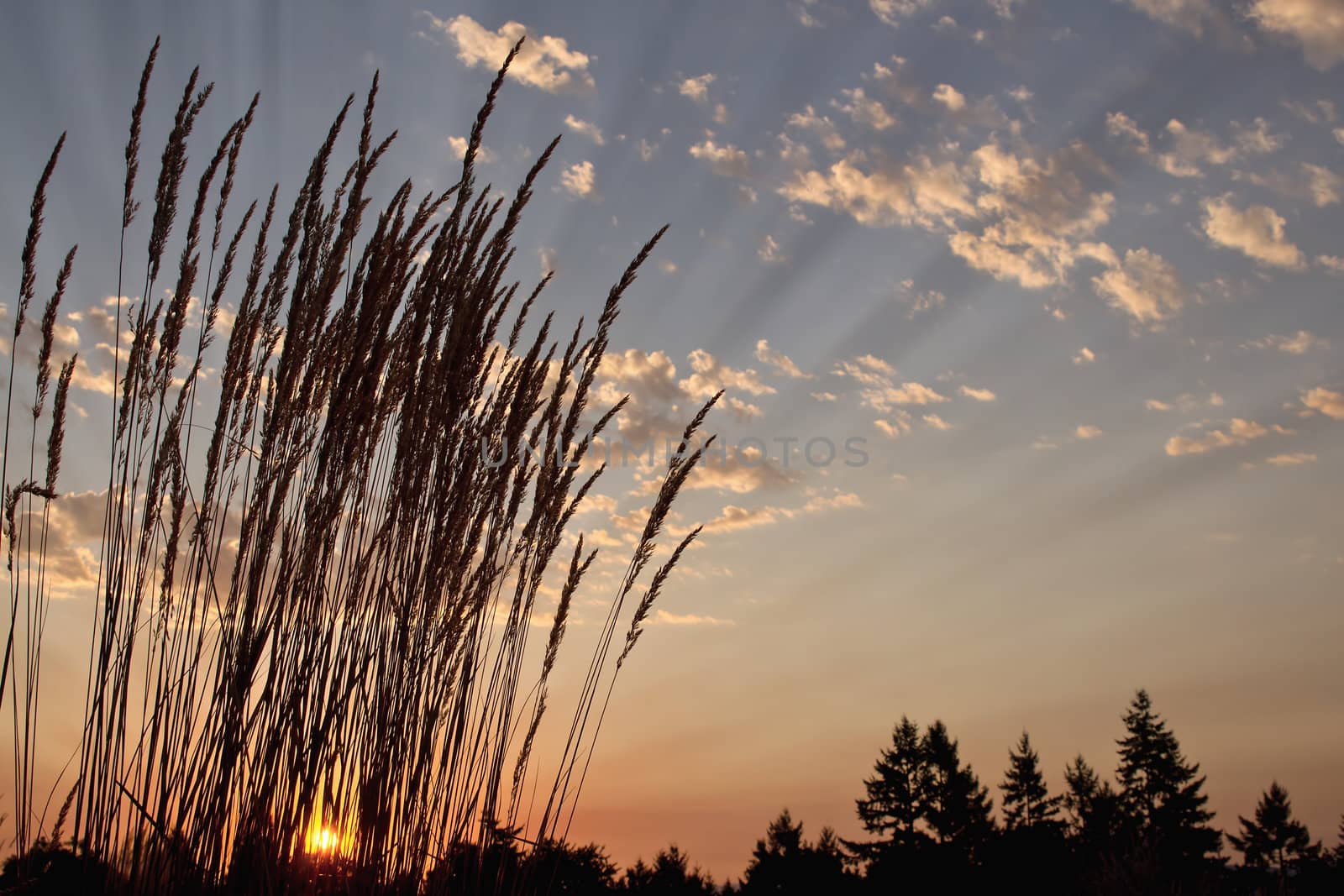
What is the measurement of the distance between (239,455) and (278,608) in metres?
0.50

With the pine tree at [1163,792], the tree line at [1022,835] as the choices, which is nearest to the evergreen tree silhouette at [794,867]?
the tree line at [1022,835]

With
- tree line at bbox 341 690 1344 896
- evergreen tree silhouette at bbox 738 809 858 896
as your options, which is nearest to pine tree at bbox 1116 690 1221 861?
tree line at bbox 341 690 1344 896

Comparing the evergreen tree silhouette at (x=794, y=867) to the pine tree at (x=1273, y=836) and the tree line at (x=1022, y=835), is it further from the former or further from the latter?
the pine tree at (x=1273, y=836)

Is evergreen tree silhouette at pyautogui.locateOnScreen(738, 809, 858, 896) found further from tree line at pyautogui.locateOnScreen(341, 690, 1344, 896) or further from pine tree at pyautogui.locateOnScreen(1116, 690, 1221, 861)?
pine tree at pyautogui.locateOnScreen(1116, 690, 1221, 861)

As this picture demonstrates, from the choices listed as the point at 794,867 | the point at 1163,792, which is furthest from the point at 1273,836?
the point at 794,867

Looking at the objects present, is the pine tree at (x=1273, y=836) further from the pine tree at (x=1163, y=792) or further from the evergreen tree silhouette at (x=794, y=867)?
the evergreen tree silhouette at (x=794, y=867)

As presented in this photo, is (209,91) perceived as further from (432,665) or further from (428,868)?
(428,868)

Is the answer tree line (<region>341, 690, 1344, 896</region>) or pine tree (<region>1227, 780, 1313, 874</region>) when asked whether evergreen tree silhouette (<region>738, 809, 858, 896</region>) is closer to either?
tree line (<region>341, 690, 1344, 896</region>)

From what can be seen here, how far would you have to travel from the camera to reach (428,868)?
173 cm

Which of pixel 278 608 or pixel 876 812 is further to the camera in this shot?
pixel 876 812

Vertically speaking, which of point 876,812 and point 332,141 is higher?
point 332,141

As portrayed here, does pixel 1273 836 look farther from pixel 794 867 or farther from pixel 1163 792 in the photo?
pixel 794 867

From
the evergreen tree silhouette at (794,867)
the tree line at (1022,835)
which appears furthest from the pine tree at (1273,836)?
the evergreen tree silhouette at (794,867)

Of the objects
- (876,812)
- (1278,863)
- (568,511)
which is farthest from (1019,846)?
(568,511)
